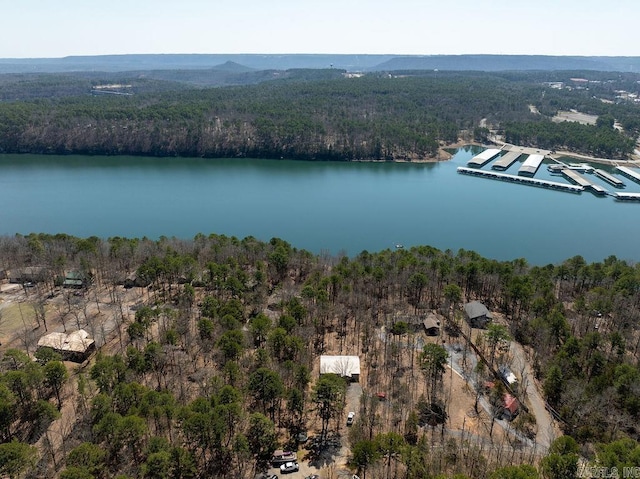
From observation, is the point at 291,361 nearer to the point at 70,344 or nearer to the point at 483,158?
the point at 70,344

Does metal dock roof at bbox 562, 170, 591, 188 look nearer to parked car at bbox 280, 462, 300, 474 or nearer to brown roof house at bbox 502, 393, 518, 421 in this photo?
brown roof house at bbox 502, 393, 518, 421

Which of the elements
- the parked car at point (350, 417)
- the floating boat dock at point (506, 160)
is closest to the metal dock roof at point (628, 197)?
the floating boat dock at point (506, 160)

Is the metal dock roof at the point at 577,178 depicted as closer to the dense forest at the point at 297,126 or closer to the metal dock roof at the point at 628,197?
the metal dock roof at the point at 628,197

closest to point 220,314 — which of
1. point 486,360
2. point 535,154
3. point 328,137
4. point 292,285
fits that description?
point 292,285

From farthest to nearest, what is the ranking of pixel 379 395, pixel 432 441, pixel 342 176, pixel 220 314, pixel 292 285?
pixel 342 176 < pixel 292 285 < pixel 220 314 < pixel 379 395 < pixel 432 441

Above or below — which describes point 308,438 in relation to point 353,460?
below

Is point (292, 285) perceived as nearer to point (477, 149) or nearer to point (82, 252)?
point (82, 252)
